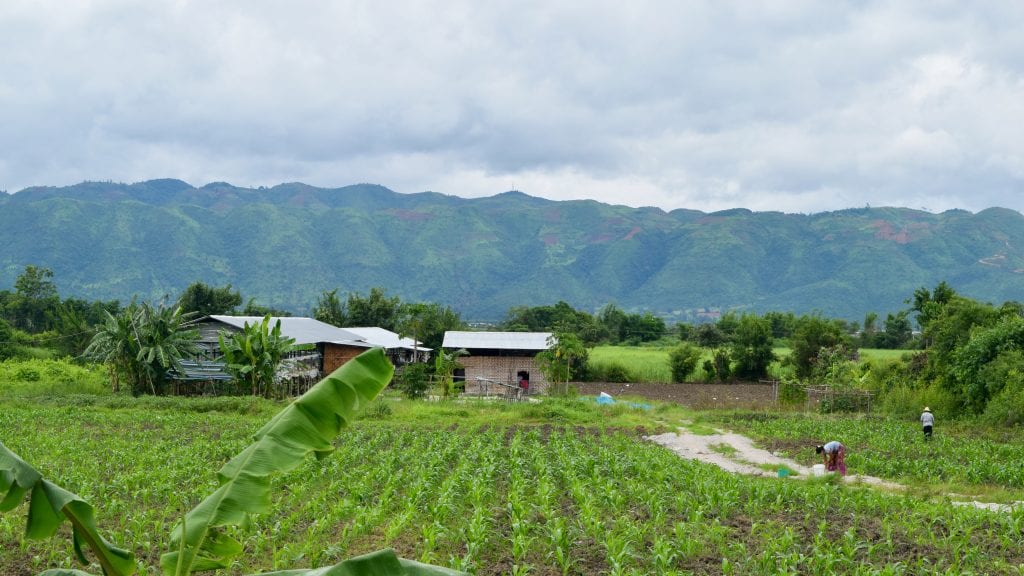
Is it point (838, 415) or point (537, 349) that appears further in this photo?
point (537, 349)

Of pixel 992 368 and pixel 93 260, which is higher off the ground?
pixel 93 260

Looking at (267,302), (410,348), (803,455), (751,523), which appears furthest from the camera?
(267,302)

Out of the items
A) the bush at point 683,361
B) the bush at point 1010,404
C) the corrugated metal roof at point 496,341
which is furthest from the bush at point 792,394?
the bush at point 683,361

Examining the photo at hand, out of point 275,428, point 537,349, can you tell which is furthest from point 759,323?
point 275,428

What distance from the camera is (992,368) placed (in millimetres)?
22984

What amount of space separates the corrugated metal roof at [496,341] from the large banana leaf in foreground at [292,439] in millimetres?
30766

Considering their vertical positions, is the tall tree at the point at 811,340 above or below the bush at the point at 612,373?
above

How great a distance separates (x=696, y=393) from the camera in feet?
118

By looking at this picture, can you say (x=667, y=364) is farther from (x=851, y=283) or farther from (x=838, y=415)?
(x=851, y=283)

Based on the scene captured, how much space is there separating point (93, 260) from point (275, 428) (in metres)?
173

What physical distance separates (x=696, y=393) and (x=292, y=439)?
108 feet

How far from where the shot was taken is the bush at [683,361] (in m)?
42.8

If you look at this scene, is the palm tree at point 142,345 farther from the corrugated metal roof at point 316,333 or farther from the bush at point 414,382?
the bush at point 414,382

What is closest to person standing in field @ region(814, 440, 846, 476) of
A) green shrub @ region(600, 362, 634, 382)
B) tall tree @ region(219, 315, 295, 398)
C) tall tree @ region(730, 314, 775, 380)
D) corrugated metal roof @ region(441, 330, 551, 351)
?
tall tree @ region(219, 315, 295, 398)
